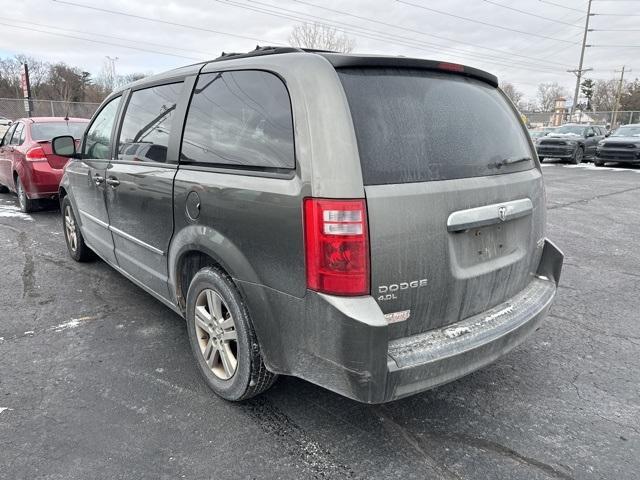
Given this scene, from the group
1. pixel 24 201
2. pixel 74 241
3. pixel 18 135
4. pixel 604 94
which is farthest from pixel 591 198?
pixel 604 94

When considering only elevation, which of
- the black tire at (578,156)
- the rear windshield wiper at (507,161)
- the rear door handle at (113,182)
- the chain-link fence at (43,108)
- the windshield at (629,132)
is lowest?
the black tire at (578,156)

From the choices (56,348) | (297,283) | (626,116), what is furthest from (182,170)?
(626,116)

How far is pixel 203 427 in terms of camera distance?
8.20 feet

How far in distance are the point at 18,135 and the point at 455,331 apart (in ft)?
28.6

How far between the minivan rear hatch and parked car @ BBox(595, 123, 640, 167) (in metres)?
18.3

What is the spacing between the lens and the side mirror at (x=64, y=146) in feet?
15.2

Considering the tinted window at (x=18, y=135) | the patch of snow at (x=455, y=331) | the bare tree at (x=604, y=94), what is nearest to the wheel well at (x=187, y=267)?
the patch of snow at (x=455, y=331)

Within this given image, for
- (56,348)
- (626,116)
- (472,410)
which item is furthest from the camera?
(626,116)

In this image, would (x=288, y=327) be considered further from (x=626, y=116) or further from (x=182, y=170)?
(x=626, y=116)

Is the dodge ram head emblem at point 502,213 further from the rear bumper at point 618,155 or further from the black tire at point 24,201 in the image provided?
the rear bumper at point 618,155

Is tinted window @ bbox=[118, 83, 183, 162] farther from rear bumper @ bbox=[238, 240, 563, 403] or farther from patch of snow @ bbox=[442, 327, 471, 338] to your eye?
patch of snow @ bbox=[442, 327, 471, 338]

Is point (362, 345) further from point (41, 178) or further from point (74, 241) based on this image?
point (41, 178)

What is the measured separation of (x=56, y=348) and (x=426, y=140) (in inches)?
115

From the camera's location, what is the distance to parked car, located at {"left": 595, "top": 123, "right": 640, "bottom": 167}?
17438 mm
